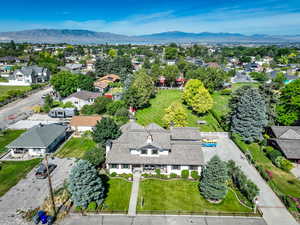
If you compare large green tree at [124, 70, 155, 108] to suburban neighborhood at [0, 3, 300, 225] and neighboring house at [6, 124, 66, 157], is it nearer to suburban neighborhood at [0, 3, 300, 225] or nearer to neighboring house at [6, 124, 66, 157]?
suburban neighborhood at [0, 3, 300, 225]

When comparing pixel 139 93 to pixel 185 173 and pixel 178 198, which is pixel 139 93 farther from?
pixel 178 198

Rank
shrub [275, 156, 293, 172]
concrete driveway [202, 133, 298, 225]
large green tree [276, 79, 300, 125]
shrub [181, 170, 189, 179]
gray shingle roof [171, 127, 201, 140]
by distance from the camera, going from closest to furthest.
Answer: concrete driveway [202, 133, 298, 225] < shrub [181, 170, 189, 179] < shrub [275, 156, 293, 172] < gray shingle roof [171, 127, 201, 140] < large green tree [276, 79, 300, 125]

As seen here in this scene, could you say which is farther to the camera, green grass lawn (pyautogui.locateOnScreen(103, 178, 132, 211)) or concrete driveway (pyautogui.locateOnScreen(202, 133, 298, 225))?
green grass lawn (pyautogui.locateOnScreen(103, 178, 132, 211))

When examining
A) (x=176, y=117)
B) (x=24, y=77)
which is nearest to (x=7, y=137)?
(x=176, y=117)

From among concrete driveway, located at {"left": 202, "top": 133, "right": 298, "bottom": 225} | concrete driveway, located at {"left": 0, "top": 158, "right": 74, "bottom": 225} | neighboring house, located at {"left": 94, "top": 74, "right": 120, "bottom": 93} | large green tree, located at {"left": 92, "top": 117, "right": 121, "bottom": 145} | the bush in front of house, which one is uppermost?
neighboring house, located at {"left": 94, "top": 74, "right": 120, "bottom": 93}

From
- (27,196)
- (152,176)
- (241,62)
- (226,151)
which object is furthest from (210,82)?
(241,62)

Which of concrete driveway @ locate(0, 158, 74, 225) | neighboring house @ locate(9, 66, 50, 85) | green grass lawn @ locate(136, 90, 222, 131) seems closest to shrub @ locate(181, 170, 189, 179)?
concrete driveway @ locate(0, 158, 74, 225)

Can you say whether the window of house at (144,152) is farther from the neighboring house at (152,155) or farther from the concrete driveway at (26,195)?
the concrete driveway at (26,195)
